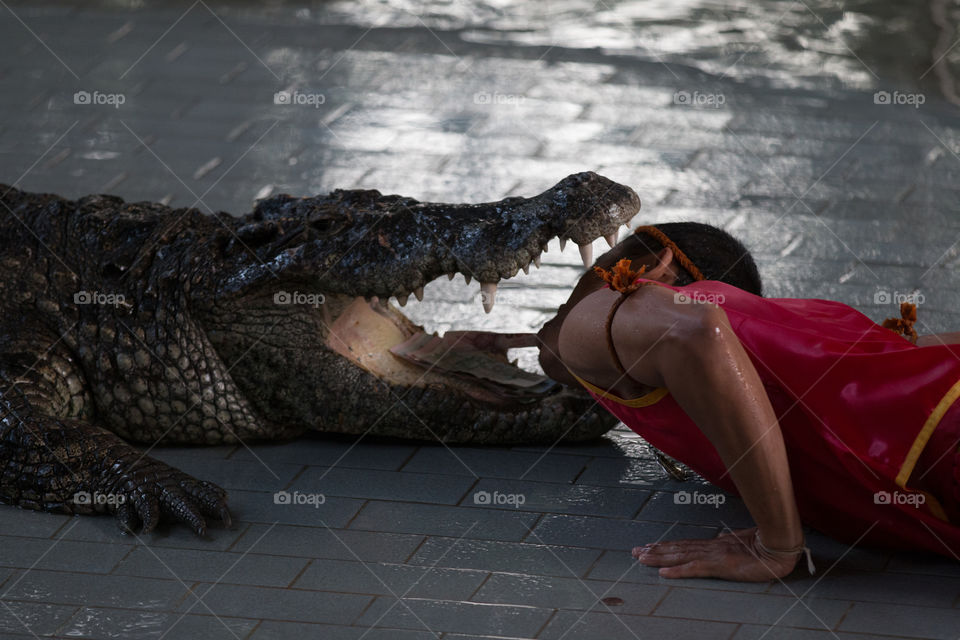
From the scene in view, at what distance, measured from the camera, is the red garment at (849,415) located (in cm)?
284

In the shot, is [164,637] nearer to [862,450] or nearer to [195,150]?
[862,450]

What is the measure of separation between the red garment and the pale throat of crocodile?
2.49ft

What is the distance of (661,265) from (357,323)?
1122 mm

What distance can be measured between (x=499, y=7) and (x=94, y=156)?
3733mm

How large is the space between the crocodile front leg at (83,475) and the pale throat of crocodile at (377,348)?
0.68 metres

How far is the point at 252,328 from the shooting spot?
146 inches

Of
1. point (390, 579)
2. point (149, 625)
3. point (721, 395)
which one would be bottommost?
point (390, 579)

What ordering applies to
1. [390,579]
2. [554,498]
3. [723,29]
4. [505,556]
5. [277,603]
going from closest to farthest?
[277,603], [390,579], [505,556], [554,498], [723,29]

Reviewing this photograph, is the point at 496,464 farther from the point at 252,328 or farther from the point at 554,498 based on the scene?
the point at 252,328

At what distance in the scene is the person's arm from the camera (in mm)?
2719

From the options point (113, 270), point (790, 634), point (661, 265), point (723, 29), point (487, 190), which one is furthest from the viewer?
point (723, 29)

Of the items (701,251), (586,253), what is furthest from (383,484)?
(701,251)

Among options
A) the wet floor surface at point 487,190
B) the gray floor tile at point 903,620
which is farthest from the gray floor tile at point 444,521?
the gray floor tile at point 903,620

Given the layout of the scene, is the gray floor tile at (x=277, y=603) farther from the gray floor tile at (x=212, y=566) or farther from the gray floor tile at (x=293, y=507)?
the gray floor tile at (x=293, y=507)
